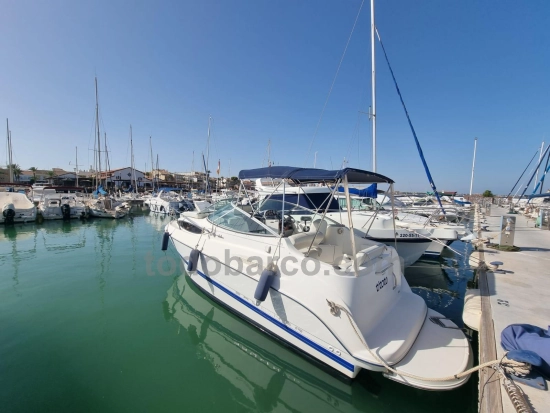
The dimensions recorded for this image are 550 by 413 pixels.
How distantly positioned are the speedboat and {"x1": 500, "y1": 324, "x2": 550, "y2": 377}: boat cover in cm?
45

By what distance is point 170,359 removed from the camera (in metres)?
3.95

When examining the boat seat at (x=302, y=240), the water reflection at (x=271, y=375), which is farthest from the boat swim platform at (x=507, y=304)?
the boat seat at (x=302, y=240)

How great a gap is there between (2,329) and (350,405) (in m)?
6.10

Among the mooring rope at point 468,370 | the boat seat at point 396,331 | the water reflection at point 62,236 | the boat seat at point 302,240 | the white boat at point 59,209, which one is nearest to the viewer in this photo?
the mooring rope at point 468,370

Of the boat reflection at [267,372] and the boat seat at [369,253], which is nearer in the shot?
the boat reflection at [267,372]

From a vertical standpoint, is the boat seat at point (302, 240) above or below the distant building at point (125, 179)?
below

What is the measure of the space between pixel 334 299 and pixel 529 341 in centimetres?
217

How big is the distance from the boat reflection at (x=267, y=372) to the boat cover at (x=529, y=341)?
64.3 inches

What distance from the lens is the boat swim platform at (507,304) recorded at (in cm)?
241

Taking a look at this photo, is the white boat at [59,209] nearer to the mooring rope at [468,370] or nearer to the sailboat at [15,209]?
the sailboat at [15,209]

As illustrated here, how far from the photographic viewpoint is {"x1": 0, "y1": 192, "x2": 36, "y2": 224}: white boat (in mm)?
16000

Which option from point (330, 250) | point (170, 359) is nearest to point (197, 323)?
point (170, 359)

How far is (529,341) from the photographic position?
2.83 meters

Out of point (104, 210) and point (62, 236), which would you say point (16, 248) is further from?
point (104, 210)
